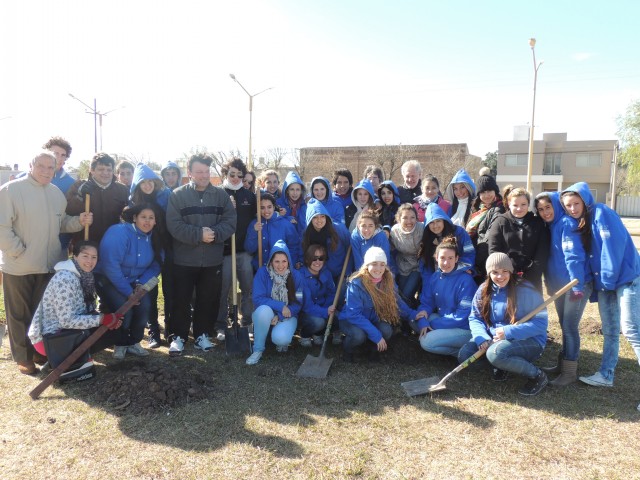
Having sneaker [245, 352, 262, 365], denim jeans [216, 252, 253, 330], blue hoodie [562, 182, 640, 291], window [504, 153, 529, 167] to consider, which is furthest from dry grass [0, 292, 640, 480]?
window [504, 153, 529, 167]

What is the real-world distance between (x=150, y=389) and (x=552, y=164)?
180ft

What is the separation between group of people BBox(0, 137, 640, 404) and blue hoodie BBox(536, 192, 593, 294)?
13 mm

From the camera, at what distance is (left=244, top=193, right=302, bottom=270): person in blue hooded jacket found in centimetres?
561

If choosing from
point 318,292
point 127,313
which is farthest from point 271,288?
point 127,313

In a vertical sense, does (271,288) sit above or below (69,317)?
above

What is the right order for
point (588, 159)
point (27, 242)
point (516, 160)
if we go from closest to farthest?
point (27, 242), point (588, 159), point (516, 160)

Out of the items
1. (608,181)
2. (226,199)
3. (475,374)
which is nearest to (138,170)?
(226,199)

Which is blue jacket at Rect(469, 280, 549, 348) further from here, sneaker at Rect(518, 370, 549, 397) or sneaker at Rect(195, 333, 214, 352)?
sneaker at Rect(195, 333, 214, 352)

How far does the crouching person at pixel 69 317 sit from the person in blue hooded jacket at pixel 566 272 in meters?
4.45

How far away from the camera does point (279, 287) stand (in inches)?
197

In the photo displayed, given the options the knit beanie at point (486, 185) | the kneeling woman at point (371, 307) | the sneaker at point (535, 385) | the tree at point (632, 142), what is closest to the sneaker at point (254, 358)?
the kneeling woman at point (371, 307)

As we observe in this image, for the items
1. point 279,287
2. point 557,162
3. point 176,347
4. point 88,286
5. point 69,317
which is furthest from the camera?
point 557,162

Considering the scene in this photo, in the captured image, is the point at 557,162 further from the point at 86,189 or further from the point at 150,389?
the point at 150,389

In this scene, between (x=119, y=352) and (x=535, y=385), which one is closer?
(x=535, y=385)
